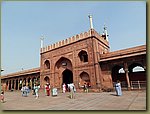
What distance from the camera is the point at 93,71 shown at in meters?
16.6

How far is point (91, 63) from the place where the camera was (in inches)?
669

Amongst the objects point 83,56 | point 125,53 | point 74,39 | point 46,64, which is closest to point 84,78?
point 83,56

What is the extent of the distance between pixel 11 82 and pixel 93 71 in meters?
21.8

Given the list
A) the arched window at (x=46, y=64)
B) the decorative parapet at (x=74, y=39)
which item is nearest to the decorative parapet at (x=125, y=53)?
the decorative parapet at (x=74, y=39)

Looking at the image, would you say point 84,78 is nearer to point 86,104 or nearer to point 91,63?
point 91,63

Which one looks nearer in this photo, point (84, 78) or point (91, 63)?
point (91, 63)

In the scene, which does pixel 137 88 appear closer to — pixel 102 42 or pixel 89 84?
pixel 89 84

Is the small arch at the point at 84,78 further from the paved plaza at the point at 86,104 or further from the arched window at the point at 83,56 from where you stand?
the paved plaza at the point at 86,104

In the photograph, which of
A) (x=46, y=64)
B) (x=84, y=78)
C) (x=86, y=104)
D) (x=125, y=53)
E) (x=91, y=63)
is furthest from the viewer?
(x=46, y=64)

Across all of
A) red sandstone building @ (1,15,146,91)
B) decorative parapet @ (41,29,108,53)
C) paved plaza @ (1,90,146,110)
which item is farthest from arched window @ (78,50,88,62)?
paved plaza @ (1,90,146,110)

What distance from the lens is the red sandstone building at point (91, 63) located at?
1521 cm

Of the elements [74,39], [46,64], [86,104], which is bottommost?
[86,104]

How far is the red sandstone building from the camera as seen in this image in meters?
15.2

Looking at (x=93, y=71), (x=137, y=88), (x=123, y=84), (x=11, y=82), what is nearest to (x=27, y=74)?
(x=11, y=82)
